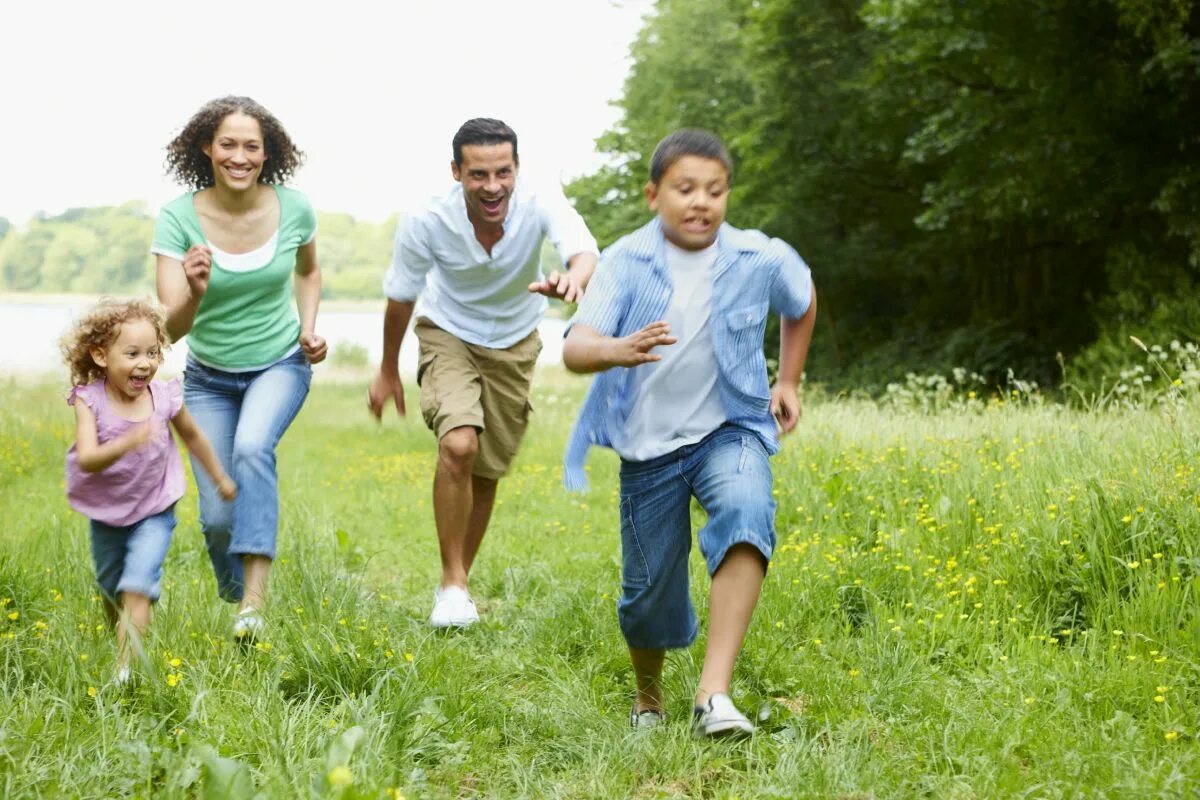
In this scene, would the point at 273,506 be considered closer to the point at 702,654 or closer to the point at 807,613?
the point at 702,654

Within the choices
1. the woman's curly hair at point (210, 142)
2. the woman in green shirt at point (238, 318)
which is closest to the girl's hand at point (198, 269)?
the woman in green shirt at point (238, 318)

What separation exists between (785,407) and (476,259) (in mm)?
1982

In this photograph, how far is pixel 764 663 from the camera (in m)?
4.31

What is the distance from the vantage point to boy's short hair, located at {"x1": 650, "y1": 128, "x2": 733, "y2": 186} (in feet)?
12.2

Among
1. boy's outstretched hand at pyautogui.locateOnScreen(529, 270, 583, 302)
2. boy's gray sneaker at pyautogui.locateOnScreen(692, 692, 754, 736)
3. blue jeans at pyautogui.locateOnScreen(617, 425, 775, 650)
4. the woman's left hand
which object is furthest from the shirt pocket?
the woman's left hand

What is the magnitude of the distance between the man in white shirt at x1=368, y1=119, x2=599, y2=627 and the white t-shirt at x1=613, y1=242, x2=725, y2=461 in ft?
4.23

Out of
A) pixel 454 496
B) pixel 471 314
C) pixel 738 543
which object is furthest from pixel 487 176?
pixel 738 543

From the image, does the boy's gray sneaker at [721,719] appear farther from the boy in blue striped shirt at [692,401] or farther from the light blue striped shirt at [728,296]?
the light blue striped shirt at [728,296]

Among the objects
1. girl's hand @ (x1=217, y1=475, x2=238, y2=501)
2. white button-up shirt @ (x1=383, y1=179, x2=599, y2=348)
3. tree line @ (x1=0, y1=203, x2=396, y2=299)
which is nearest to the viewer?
girl's hand @ (x1=217, y1=475, x2=238, y2=501)

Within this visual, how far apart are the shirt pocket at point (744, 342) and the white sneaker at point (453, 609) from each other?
80.0 inches

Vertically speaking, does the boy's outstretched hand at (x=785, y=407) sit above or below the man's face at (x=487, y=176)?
below

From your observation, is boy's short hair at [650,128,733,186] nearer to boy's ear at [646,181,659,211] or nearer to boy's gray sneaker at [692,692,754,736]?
boy's ear at [646,181,659,211]

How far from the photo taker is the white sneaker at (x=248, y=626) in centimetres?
432

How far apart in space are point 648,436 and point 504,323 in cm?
207
